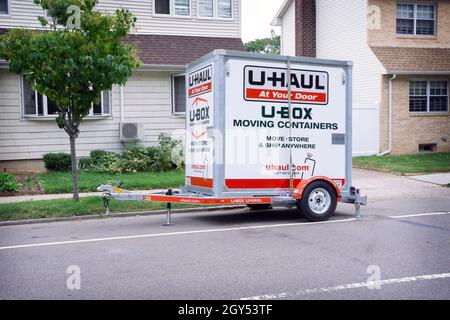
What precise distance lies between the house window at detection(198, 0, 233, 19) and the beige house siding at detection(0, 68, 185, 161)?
319 cm

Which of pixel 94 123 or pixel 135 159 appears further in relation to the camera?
pixel 94 123

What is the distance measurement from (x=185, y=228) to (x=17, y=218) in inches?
145

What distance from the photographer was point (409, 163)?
20.2 meters

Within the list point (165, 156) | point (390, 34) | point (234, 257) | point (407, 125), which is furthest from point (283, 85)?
point (390, 34)

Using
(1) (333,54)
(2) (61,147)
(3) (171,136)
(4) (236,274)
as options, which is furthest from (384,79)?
(4) (236,274)

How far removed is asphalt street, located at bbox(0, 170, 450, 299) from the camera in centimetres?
580

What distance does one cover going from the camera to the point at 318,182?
35.1 feet

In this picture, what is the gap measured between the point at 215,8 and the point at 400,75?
29.0ft

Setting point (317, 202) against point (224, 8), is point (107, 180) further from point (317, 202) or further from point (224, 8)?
point (224, 8)

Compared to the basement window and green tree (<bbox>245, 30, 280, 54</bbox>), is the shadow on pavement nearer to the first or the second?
the basement window

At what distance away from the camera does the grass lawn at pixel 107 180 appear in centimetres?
1420

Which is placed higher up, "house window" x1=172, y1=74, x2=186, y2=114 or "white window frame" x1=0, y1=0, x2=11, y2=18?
"white window frame" x1=0, y1=0, x2=11, y2=18

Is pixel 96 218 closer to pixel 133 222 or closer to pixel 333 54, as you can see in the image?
pixel 133 222

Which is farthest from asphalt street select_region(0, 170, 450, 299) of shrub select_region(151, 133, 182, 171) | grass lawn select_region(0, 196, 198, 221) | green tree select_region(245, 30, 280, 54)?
green tree select_region(245, 30, 280, 54)
